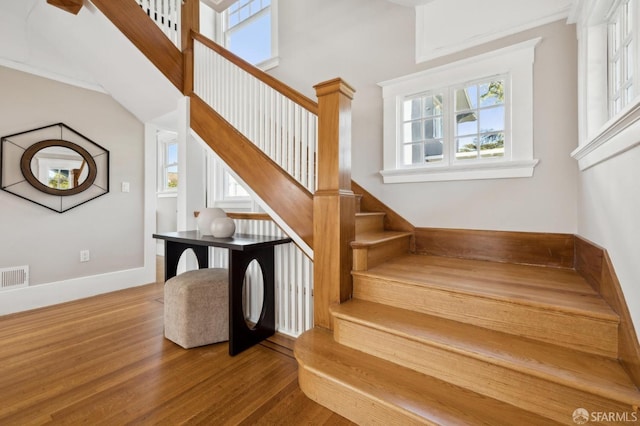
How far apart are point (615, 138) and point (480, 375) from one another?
103 cm

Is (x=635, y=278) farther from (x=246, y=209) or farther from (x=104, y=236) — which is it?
(x=104, y=236)

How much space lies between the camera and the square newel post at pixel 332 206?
167 centimetres

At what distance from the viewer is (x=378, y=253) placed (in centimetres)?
192

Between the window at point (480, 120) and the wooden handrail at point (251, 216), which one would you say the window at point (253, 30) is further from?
the window at point (480, 120)

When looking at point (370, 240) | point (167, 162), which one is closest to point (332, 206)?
point (370, 240)

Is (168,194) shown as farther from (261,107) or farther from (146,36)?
(261,107)

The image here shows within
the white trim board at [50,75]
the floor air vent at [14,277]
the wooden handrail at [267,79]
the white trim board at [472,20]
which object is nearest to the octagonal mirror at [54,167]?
the white trim board at [50,75]

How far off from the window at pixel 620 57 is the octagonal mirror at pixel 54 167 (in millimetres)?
4398

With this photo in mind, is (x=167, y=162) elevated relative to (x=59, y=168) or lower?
elevated

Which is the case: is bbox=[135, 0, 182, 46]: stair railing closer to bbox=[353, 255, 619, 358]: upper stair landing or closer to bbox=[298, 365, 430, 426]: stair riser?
bbox=[353, 255, 619, 358]: upper stair landing

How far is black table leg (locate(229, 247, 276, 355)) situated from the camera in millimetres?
1955

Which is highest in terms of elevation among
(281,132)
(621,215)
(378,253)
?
(281,132)

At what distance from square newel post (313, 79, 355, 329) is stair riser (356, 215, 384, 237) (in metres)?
0.43

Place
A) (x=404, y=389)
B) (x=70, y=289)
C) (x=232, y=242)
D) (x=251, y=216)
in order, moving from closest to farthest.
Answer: (x=404, y=389)
(x=232, y=242)
(x=251, y=216)
(x=70, y=289)
